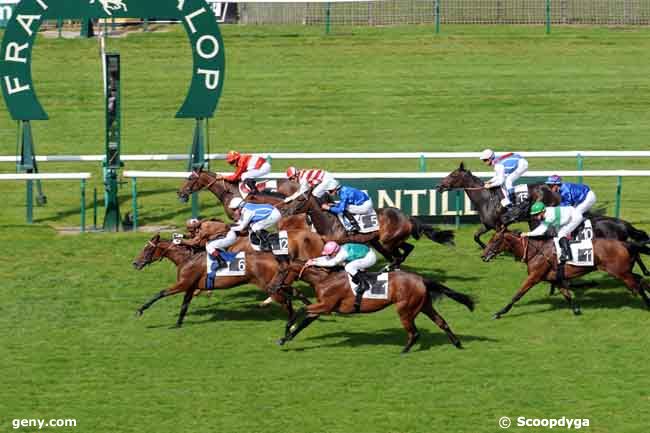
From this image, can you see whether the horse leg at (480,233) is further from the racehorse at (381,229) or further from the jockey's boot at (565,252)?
the jockey's boot at (565,252)

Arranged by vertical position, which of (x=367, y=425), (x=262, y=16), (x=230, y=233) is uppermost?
(x=262, y=16)

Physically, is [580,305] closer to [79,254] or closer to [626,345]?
[626,345]

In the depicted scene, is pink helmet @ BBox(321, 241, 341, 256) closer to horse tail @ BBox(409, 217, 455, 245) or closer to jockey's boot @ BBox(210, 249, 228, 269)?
jockey's boot @ BBox(210, 249, 228, 269)

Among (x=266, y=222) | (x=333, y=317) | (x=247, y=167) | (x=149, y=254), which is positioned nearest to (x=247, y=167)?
(x=247, y=167)

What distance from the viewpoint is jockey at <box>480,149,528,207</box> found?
66.2 feet

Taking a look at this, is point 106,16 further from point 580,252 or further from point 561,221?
point 580,252

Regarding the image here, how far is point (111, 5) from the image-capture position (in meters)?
21.6

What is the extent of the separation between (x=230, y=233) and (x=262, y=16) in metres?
19.0

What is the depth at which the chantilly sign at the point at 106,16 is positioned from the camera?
21.7 m

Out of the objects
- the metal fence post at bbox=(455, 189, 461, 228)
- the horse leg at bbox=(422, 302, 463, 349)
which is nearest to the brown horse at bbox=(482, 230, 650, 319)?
the horse leg at bbox=(422, 302, 463, 349)

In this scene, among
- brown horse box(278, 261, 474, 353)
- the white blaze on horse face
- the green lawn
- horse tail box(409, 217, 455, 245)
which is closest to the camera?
the green lawn

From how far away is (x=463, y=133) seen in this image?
29547 millimetres

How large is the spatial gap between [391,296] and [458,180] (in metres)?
5.73

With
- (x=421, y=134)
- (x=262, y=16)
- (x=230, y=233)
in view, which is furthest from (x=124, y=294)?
(x=262, y=16)
